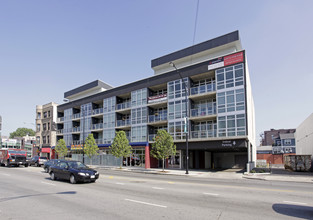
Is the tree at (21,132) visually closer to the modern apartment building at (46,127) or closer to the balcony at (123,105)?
the modern apartment building at (46,127)

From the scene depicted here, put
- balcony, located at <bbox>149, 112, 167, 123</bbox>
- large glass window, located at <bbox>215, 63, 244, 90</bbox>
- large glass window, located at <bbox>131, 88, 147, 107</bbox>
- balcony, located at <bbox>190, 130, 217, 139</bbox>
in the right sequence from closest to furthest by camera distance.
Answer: large glass window, located at <bbox>215, 63, 244, 90</bbox> < balcony, located at <bbox>190, 130, 217, 139</bbox> < balcony, located at <bbox>149, 112, 167, 123</bbox> < large glass window, located at <bbox>131, 88, 147, 107</bbox>

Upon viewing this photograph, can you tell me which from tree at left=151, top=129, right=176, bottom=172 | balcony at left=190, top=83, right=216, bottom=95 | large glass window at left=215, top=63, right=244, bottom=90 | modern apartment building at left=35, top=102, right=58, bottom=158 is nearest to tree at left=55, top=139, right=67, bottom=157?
modern apartment building at left=35, top=102, right=58, bottom=158

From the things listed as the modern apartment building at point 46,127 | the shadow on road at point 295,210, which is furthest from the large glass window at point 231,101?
the modern apartment building at point 46,127

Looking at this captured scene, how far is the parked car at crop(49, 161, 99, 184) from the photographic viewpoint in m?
14.2

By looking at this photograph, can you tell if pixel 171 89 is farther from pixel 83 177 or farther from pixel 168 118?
pixel 83 177

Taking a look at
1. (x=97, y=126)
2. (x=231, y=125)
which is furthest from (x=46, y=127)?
(x=231, y=125)

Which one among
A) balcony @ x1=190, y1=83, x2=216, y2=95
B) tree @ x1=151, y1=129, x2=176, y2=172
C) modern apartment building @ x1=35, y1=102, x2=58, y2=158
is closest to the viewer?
tree @ x1=151, y1=129, x2=176, y2=172

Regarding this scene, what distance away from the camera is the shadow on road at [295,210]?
6.95m

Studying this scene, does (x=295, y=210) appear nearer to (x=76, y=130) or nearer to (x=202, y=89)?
(x=202, y=89)

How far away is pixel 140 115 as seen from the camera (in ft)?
121

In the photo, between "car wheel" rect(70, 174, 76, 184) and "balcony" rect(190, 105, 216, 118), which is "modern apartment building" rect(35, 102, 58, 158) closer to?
"balcony" rect(190, 105, 216, 118)

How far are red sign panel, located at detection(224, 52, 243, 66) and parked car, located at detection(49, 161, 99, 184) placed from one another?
20.5m

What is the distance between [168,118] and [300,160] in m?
18.0

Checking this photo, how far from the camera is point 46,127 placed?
5869 centimetres
